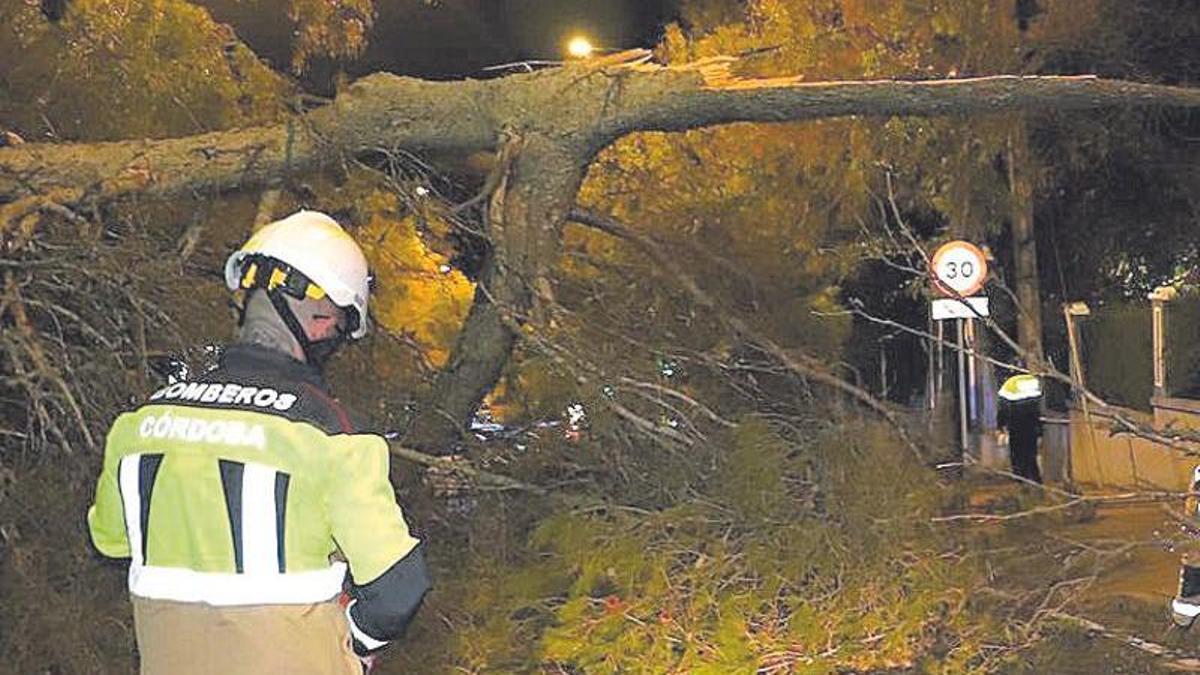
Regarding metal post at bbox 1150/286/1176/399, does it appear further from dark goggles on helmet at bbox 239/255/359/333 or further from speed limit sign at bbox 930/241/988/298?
dark goggles on helmet at bbox 239/255/359/333

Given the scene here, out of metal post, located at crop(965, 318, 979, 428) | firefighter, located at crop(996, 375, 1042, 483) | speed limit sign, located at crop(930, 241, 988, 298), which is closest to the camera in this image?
speed limit sign, located at crop(930, 241, 988, 298)

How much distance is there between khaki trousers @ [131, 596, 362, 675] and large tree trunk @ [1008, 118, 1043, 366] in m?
11.4

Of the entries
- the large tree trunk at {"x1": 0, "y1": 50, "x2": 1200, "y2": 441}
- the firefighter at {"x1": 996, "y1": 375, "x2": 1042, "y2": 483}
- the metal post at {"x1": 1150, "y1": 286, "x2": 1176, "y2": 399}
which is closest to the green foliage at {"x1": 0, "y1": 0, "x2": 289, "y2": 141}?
the large tree trunk at {"x1": 0, "y1": 50, "x2": 1200, "y2": 441}

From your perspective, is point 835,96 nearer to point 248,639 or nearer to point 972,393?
point 248,639

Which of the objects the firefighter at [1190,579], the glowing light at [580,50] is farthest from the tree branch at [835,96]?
the firefighter at [1190,579]

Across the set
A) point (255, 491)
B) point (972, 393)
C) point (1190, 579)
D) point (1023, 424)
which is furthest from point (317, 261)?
point (972, 393)

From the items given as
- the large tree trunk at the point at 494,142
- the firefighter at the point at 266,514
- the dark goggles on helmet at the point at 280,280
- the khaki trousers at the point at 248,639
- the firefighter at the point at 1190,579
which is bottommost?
the firefighter at the point at 1190,579

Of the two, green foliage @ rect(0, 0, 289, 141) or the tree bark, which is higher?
green foliage @ rect(0, 0, 289, 141)

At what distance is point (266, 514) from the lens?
285 centimetres

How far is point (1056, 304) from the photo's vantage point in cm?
1878

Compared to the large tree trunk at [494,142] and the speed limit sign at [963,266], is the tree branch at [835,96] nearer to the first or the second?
the large tree trunk at [494,142]

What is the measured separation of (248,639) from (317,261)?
2.35 ft

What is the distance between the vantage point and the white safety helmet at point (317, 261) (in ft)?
10.1

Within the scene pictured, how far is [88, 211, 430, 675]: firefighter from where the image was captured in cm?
283
